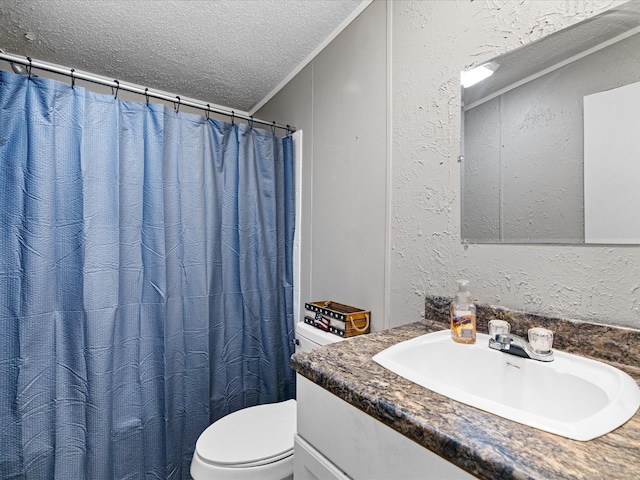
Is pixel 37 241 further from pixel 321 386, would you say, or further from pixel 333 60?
pixel 333 60

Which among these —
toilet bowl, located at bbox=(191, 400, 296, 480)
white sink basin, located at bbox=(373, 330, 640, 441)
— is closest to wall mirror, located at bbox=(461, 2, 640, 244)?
white sink basin, located at bbox=(373, 330, 640, 441)

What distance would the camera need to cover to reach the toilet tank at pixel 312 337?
131 cm

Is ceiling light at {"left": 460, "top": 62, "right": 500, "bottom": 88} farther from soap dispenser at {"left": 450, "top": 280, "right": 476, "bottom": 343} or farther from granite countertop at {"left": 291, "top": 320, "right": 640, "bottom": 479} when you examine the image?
granite countertop at {"left": 291, "top": 320, "right": 640, "bottom": 479}

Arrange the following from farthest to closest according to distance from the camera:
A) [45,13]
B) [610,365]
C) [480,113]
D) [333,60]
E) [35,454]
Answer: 1. [333,60]
2. [45,13]
3. [35,454]
4. [480,113]
5. [610,365]

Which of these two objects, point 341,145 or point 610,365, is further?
point 341,145

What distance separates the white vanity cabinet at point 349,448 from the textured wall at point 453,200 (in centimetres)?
56

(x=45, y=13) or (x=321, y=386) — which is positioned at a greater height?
(x=45, y=13)

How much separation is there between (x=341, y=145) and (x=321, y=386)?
114 cm

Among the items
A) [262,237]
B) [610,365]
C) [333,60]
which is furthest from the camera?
[262,237]

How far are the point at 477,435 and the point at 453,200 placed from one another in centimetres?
74

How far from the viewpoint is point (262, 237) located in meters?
1.86

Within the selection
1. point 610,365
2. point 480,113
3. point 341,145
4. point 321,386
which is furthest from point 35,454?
point 480,113

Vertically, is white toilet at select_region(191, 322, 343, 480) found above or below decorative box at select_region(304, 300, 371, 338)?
below

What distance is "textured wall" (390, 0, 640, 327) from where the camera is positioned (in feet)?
2.50
